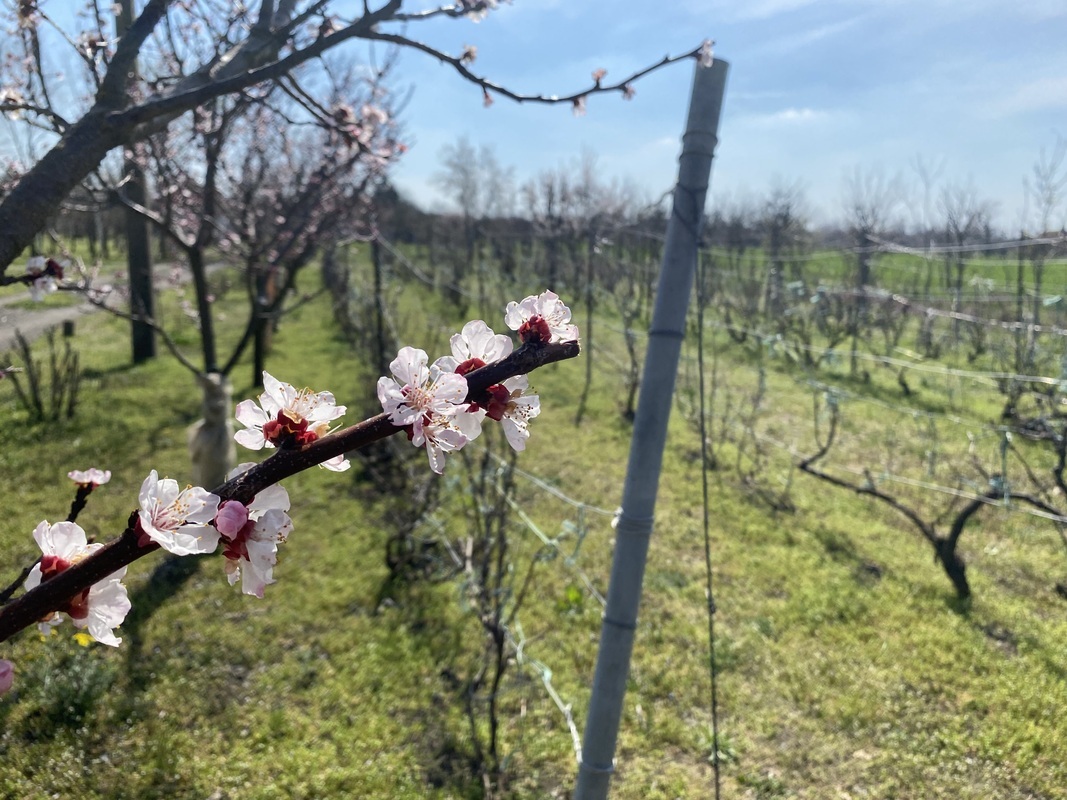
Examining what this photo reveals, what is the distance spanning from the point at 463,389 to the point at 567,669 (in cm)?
290

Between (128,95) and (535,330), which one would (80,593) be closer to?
(535,330)

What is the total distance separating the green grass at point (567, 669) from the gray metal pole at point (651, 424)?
0.89 metres

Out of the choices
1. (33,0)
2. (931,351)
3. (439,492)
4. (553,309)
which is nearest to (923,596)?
(439,492)

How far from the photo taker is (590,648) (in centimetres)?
338

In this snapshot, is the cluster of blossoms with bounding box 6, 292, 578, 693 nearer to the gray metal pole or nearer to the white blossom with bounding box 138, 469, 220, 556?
the white blossom with bounding box 138, 469, 220, 556

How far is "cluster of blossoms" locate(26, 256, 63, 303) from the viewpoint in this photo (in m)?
1.85

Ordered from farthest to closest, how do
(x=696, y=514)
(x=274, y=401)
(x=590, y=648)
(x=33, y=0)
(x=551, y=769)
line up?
(x=696, y=514), (x=590, y=648), (x=551, y=769), (x=33, y=0), (x=274, y=401)

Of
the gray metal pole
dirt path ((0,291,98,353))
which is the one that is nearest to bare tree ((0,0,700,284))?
the gray metal pole

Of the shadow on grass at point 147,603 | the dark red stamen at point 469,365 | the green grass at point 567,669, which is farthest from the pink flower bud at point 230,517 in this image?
the shadow on grass at point 147,603

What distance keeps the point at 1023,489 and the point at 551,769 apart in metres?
5.27

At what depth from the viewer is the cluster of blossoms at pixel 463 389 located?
0.62 m

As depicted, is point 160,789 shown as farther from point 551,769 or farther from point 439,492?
point 439,492

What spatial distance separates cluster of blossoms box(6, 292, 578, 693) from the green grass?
2.02 meters

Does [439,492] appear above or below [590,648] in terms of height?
above
